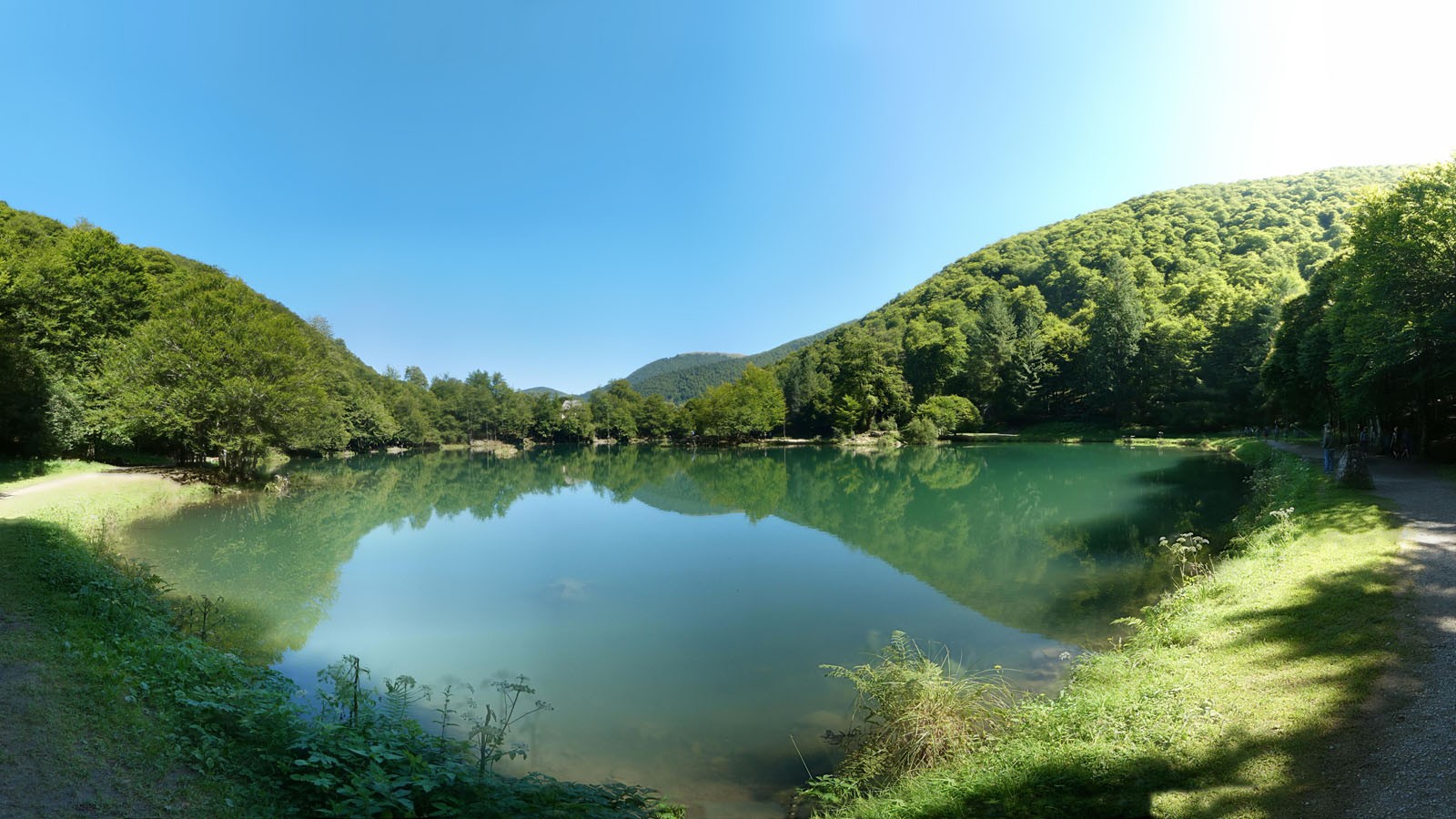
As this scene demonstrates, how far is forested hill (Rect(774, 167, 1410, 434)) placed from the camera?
5278 cm

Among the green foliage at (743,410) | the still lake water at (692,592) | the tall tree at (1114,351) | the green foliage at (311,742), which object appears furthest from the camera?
the green foliage at (743,410)

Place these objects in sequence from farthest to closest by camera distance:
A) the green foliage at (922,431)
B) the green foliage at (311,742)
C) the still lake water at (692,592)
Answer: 1. the green foliage at (922,431)
2. the still lake water at (692,592)
3. the green foliage at (311,742)

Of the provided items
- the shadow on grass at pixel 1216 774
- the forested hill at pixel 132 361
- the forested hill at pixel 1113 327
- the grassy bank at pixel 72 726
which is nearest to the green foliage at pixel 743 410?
the forested hill at pixel 1113 327

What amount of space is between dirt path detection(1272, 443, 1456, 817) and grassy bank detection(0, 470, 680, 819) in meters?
4.90

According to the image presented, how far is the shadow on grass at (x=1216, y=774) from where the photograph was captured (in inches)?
149

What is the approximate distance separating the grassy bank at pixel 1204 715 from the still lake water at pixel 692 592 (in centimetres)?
163

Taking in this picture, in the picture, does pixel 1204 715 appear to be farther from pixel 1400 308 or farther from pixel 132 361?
pixel 132 361

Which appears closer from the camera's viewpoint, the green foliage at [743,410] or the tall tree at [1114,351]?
the tall tree at [1114,351]

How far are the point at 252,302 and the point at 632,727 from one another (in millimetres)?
33807

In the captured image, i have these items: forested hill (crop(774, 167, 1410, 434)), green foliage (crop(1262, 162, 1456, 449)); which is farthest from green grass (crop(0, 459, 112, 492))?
Answer: forested hill (crop(774, 167, 1410, 434))

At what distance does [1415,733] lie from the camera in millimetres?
4199

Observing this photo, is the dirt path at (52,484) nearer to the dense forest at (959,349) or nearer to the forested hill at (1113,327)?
the dense forest at (959,349)

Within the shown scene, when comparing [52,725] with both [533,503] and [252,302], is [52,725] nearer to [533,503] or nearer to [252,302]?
[533,503]

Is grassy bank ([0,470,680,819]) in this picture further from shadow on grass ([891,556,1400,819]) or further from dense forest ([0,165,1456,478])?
dense forest ([0,165,1456,478])
